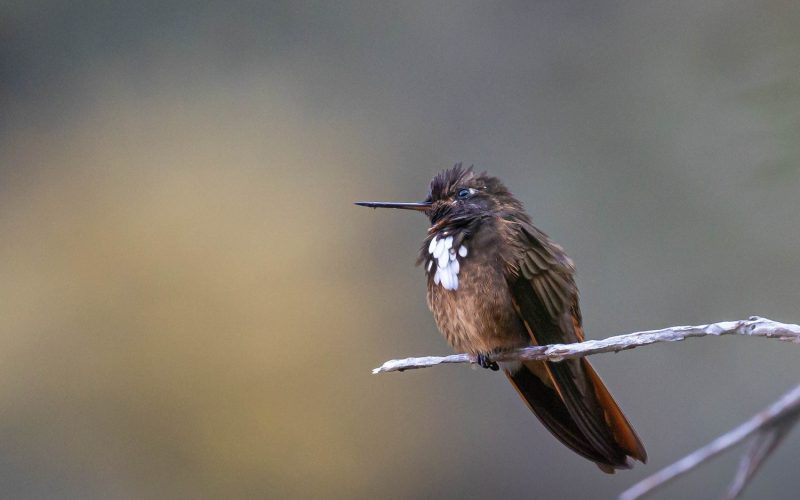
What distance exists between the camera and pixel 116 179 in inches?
283

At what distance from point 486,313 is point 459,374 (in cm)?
377

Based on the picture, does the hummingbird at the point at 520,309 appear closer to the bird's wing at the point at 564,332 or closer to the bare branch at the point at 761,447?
the bird's wing at the point at 564,332

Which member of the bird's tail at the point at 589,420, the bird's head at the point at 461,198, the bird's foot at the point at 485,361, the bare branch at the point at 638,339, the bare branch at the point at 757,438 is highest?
the bird's head at the point at 461,198

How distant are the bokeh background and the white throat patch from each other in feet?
9.83

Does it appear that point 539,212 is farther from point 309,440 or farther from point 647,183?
point 309,440

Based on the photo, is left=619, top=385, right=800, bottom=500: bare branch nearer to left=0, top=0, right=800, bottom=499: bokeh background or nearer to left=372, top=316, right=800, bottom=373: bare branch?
left=372, top=316, right=800, bottom=373: bare branch

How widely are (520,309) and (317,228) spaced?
4.42 metres

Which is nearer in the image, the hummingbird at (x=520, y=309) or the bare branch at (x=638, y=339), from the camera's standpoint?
the bare branch at (x=638, y=339)

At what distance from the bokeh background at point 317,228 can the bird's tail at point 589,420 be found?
293 centimetres

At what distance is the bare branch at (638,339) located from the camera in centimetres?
125

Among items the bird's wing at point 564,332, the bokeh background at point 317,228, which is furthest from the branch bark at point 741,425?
the bokeh background at point 317,228

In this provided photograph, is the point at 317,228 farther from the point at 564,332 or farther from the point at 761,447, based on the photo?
the point at 761,447

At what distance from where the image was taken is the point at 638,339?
59.4 inches

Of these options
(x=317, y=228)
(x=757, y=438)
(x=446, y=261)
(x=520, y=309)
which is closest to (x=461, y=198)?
(x=446, y=261)
